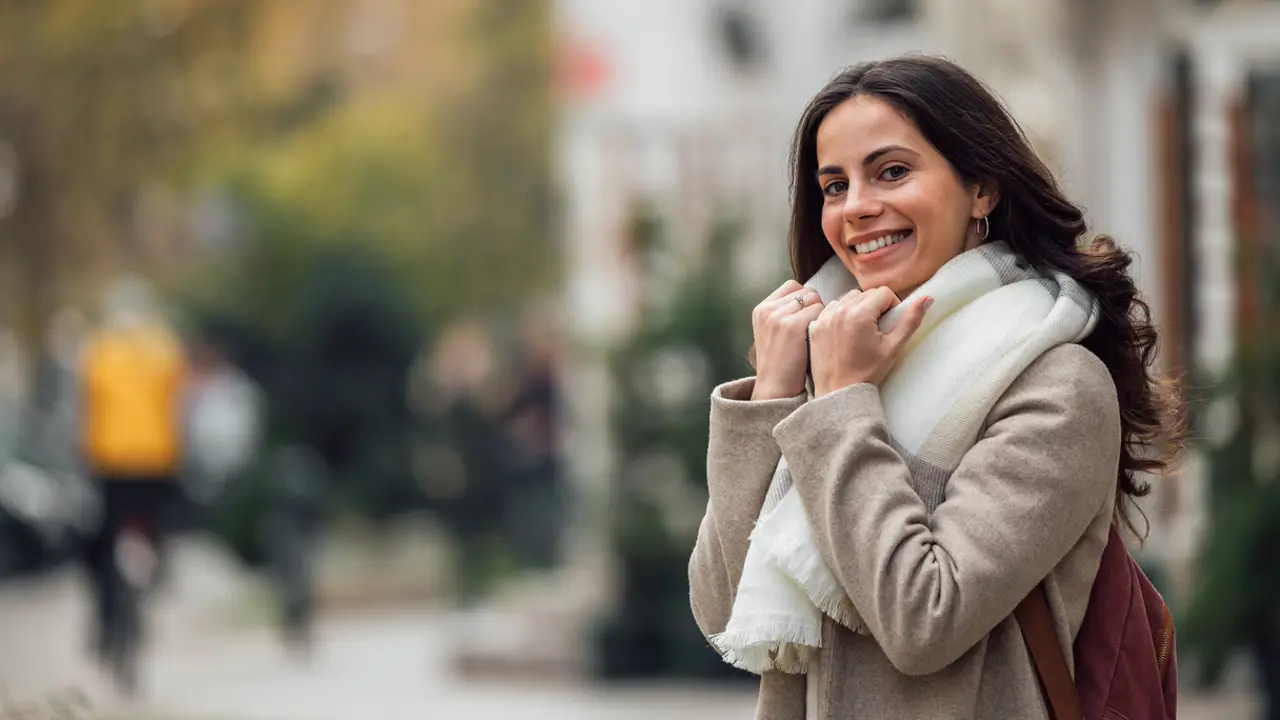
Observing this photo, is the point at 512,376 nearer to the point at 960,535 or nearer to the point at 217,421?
the point at 217,421

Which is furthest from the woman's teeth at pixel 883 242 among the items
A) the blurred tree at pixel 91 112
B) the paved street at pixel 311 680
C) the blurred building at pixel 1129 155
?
the blurred tree at pixel 91 112

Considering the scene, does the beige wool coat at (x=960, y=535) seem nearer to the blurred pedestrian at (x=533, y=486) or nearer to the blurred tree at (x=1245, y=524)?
the blurred tree at (x=1245, y=524)

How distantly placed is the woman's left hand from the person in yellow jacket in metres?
8.86

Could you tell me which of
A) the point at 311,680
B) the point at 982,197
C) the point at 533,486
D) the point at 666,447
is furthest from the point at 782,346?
the point at 533,486

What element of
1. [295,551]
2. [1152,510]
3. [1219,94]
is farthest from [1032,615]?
[295,551]

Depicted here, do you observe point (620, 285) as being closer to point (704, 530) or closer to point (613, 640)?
point (613, 640)

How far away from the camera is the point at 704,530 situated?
2582mm

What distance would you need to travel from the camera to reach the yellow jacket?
10.7 m

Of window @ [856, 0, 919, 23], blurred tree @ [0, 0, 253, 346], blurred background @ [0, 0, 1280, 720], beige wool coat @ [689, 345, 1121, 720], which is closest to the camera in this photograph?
beige wool coat @ [689, 345, 1121, 720]

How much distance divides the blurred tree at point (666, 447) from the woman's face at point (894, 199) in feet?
24.4

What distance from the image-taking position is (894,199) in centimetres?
244

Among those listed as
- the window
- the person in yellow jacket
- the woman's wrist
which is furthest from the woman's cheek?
the window

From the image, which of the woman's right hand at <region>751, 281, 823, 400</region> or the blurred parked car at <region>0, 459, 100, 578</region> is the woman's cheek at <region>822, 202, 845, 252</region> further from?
the blurred parked car at <region>0, 459, 100, 578</region>

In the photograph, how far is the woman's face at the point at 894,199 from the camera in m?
2.44
